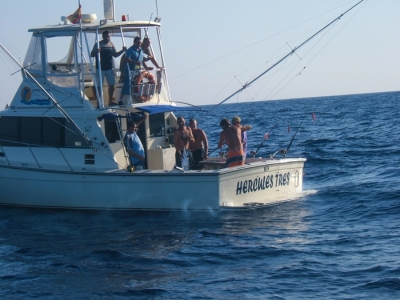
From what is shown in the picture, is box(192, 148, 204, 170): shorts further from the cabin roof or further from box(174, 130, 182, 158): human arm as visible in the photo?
the cabin roof

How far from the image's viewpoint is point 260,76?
12719 millimetres

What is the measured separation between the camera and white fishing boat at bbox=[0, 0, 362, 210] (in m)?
11.8

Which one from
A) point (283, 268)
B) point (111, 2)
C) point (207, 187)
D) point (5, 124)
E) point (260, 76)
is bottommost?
point (283, 268)

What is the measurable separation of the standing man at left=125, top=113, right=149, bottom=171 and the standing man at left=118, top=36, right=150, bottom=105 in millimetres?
663

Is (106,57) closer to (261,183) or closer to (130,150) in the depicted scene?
(130,150)

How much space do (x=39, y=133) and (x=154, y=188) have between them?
9.22 feet

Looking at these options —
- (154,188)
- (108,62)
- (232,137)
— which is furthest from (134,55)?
(154,188)

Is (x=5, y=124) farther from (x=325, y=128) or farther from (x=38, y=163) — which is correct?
(x=325, y=128)

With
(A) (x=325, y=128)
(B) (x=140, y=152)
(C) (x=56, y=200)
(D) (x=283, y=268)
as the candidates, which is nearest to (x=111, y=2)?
(B) (x=140, y=152)

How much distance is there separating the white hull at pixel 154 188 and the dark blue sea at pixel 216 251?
179mm

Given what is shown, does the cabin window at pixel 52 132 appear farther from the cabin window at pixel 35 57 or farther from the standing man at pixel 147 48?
the standing man at pixel 147 48

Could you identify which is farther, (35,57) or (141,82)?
(35,57)

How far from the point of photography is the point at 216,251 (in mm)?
9578

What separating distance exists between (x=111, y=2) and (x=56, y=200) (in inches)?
160
